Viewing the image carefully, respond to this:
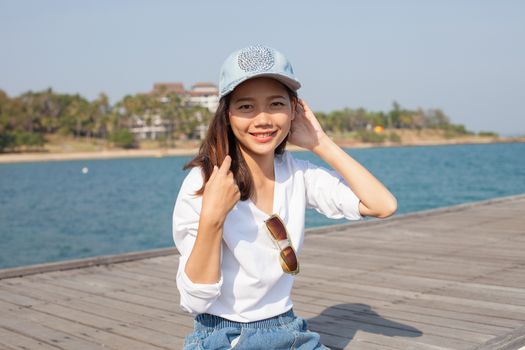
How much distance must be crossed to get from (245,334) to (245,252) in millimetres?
274

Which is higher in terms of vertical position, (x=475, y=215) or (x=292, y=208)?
(x=292, y=208)

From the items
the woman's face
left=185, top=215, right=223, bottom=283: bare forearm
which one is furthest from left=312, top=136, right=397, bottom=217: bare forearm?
left=185, top=215, right=223, bottom=283: bare forearm

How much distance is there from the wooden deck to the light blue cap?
193cm

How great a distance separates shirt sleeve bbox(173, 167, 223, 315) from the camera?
2.05 m

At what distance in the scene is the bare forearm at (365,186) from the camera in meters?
2.43

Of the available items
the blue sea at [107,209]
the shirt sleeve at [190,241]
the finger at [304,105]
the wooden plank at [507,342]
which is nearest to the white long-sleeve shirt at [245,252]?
the shirt sleeve at [190,241]

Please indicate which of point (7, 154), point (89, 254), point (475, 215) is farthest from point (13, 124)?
point (475, 215)

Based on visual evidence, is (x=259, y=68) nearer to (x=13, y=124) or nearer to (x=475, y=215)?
(x=475, y=215)

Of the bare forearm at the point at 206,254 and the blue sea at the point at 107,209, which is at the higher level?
the bare forearm at the point at 206,254

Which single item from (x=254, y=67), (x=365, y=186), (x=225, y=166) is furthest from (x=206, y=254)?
(x=365, y=186)

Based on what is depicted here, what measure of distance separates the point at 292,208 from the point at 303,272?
349 cm

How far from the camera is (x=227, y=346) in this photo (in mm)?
2227

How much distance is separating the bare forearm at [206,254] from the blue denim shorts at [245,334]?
0.94 ft

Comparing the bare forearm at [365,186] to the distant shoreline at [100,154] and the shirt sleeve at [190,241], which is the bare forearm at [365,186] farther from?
the distant shoreline at [100,154]
